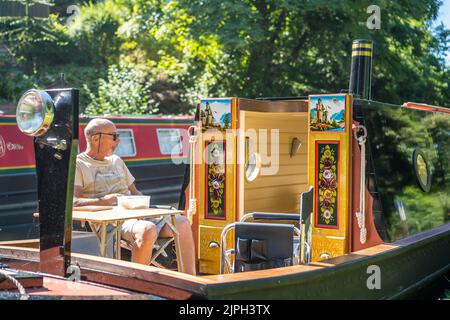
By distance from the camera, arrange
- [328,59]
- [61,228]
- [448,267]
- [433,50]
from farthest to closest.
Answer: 1. [433,50]
2. [328,59]
3. [448,267]
4. [61,228]

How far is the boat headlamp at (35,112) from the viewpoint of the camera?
11.0ft

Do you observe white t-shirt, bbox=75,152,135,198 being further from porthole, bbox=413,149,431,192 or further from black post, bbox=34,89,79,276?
porthole, bbox=413,149,431,192

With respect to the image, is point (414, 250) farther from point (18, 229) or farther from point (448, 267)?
point (18, 229)

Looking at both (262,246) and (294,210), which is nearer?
(262,246)

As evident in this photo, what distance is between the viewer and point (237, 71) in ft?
59.3

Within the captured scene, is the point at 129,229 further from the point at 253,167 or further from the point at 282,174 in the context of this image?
the point at 282,174

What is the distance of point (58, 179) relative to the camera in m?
3.44

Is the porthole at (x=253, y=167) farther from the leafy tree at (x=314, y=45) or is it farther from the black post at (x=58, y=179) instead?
the leafy tree at (x=314, y=45)

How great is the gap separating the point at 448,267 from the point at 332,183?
6.72 feet

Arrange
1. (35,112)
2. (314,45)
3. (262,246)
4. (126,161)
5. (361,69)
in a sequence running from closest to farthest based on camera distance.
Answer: (35,112) < (262,246) < (361,69) < (126,161) < (314,45)

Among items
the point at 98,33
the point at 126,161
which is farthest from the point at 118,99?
the point at 126,161

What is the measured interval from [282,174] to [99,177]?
4.98 ft

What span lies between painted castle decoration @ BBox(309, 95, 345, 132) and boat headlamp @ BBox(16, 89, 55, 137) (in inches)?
74.7

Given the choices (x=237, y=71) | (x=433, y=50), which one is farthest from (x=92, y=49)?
(x=433, y=50)
